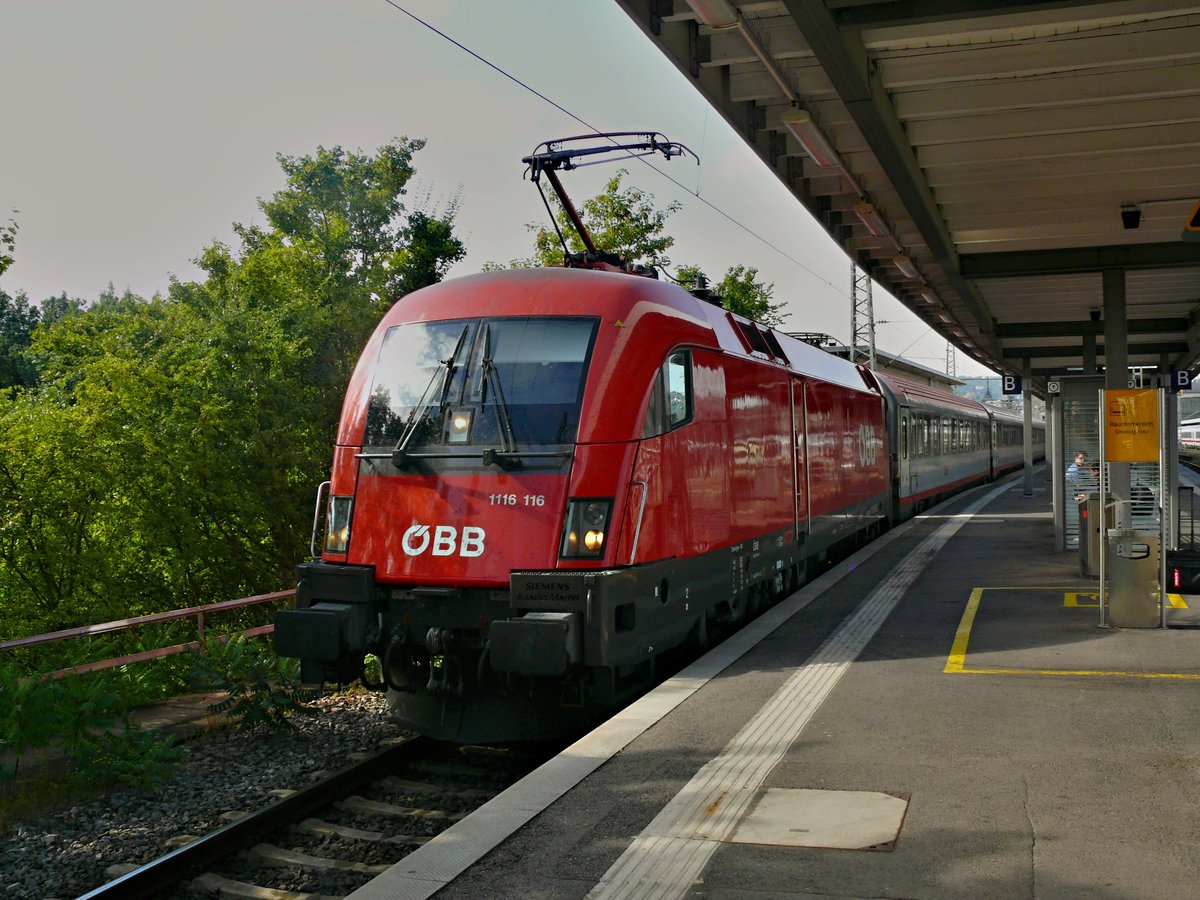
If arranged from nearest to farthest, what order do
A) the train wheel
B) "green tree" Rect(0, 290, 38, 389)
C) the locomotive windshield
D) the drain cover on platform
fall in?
the drain cover on platform, the locomotive windshield, the train wheel, "green tree" Rect(0, 290, 38, 389)

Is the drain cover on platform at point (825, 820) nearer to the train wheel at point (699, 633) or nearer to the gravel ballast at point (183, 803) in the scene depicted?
the gravel ballast at point (183, 803)

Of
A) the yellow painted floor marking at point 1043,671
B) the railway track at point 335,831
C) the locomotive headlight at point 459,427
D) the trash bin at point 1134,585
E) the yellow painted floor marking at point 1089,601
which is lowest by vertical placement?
the railway track at point 335,831

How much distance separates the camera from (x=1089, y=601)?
1148cm

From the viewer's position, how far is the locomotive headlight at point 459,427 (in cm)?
793

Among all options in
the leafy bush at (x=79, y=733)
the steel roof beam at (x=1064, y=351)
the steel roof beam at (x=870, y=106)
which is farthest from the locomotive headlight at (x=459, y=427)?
the steel roof beam at (x=1064, y=351)

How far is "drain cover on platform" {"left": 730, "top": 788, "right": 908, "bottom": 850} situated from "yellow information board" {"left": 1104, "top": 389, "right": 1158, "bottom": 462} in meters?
6.29

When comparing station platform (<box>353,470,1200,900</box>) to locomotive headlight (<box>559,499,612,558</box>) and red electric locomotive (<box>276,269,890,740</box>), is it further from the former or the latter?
locomotive headlight (<box>559,499,612,558</box>)

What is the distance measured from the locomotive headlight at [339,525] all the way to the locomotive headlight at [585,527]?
5.71ft

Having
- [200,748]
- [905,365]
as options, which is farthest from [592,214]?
[905,365]

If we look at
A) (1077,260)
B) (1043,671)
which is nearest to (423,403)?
(1043,671)

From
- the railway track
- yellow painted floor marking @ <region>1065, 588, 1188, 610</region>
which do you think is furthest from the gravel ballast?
yellow painted floor marking @ <region>1065, 588, 1188, 610</region>

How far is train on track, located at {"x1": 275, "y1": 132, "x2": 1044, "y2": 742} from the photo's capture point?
24.6 feet

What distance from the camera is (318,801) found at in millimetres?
7023

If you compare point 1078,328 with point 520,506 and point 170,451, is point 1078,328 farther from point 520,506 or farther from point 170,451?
point 520,506
